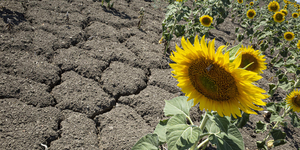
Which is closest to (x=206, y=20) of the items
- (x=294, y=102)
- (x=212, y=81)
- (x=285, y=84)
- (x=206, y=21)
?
(x=206, y=21)

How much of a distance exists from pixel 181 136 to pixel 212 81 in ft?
1.25

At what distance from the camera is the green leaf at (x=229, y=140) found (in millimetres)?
1233

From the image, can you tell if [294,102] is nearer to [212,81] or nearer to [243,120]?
[243,120]

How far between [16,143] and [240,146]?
1563 millimetres

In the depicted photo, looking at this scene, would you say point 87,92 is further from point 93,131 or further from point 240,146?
point 240,146

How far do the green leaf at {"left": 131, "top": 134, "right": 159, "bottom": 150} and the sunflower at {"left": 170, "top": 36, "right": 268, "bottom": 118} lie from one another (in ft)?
1.59

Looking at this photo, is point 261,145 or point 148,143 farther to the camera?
point 261,145

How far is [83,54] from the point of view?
2514mm

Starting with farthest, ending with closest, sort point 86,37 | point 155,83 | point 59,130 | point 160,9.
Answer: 1. point 160,9
2. point 86,37
3. point 155,83
4. point 59,130

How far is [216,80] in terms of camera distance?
100 cm

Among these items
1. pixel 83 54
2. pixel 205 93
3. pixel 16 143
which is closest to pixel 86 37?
pixel 83 54

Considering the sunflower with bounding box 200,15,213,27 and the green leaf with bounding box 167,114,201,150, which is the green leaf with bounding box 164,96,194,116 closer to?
the green leaf with bounding box 167,114,201,150

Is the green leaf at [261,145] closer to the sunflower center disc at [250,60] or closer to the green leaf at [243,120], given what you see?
the green leaf at [243,120]

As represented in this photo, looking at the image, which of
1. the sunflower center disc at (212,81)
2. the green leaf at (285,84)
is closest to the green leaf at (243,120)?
the sunflower center disc at (212,81)
